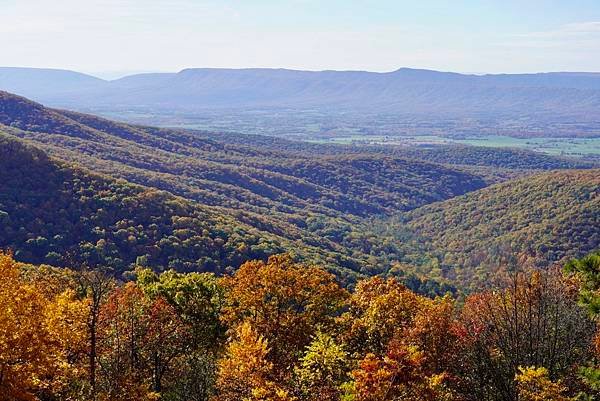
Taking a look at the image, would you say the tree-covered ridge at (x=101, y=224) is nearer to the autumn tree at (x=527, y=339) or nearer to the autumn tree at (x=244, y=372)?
the autumn tree at (x=244, y=372)

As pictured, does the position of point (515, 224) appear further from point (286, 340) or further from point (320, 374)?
point (320, 374)

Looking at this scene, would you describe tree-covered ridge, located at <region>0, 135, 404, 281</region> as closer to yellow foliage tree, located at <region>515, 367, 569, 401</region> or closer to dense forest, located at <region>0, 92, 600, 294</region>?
dense forest, located at <region>0, 92, 600, 294</region>

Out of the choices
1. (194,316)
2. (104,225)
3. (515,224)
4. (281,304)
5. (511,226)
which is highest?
(281,304)

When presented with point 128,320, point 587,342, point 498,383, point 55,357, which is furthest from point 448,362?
point 55,357

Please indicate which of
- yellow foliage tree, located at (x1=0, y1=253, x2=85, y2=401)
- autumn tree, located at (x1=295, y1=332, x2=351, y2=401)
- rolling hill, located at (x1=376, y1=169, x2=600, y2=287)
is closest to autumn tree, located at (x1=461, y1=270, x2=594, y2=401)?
autumn tree, located at (x1=295, y1=332, x2=351, y2=401)

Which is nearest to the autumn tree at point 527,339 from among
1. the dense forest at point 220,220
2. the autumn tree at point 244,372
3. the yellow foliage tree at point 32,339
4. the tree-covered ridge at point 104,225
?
→ the dense forest at point 220,220

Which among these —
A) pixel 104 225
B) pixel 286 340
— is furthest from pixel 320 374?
pixel 104 225
